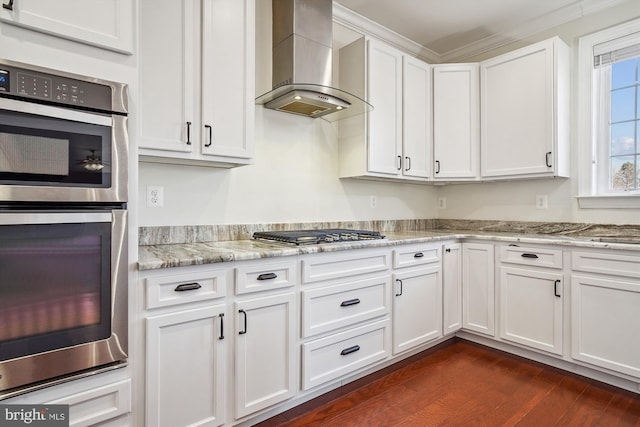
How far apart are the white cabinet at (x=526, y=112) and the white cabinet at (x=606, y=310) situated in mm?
801

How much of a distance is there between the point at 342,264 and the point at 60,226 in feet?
4.54

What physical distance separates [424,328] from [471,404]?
0.65 meters

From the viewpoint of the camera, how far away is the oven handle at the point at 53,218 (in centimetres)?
111

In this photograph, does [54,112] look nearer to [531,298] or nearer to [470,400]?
[470,400]

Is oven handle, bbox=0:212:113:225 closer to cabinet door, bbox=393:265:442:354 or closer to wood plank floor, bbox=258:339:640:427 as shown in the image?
wood plank floor, bbox=258:339:640:427

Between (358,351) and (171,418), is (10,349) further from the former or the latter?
(358,351)

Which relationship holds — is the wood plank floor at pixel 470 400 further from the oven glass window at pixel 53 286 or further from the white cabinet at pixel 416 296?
the oven glass window at pixel 53 286

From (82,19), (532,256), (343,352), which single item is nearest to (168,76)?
(82,19)

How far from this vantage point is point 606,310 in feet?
7.38

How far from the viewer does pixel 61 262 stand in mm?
1206

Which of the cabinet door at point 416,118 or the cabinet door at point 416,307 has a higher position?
the cabinet door at point 416,118

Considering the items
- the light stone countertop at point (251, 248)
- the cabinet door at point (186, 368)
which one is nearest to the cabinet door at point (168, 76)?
the light stone countertop at point (251, 248)

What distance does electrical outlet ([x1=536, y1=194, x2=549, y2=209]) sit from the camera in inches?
119

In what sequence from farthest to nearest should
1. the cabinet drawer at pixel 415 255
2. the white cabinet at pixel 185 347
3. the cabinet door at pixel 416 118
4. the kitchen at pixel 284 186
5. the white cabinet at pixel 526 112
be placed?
the cabinet door at pixel 416 118 → the white cabinet at pixel 526 112 → the cabinet drawer at pixel 415 255 → the white cabinet at pixel 185 347 → the kitchen at pixel 284 186
